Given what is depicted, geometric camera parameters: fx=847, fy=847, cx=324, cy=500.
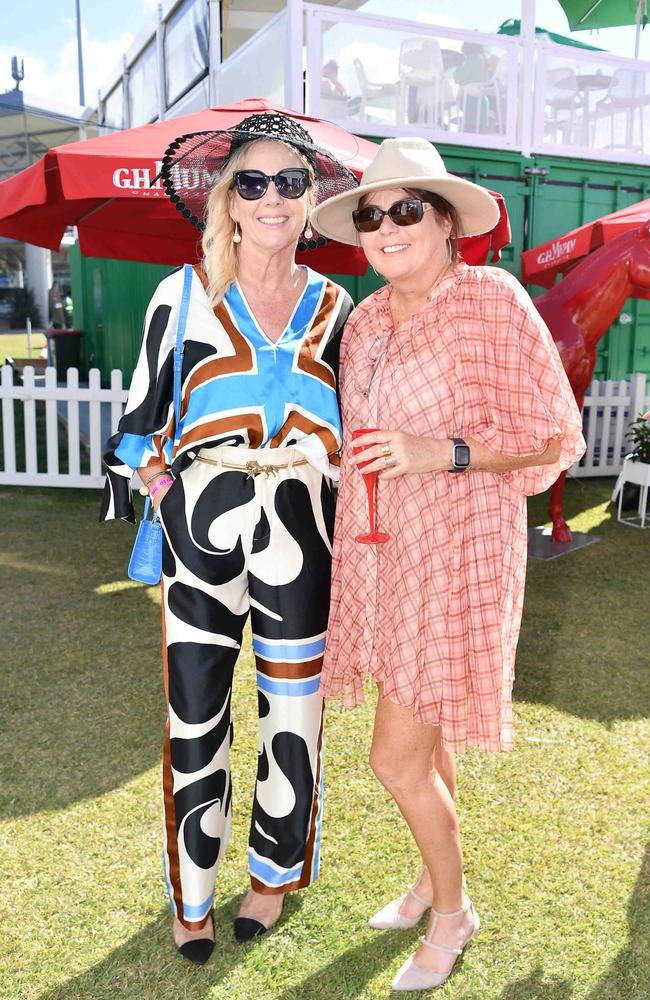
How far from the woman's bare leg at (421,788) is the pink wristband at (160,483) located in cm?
81

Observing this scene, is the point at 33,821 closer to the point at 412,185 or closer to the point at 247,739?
the point at 247,739

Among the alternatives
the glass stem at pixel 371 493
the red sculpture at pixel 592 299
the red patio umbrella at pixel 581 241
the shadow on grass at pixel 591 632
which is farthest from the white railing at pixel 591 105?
the glass stem at pixel 371 493

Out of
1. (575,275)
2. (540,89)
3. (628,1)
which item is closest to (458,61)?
(540,89)

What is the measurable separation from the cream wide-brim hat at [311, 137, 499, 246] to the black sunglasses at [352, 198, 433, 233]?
0.05 metres

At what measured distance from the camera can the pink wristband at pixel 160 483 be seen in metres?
2.31

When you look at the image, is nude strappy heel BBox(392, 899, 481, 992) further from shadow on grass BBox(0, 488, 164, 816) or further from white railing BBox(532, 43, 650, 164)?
white railing BBox(532, 43, 650, 164)

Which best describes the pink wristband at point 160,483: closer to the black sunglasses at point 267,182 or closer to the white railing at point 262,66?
the black sunglasses at point 267,182

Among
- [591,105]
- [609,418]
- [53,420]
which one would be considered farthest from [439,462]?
[591,105]

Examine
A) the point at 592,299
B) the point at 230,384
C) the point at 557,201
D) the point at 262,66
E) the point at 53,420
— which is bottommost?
the point at 53,420

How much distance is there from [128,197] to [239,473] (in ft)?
10.3

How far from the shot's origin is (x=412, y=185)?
2.11 meters

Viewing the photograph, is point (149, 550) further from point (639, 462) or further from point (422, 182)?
point (639, 462)

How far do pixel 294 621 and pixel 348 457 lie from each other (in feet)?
1.55

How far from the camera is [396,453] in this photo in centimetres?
199
